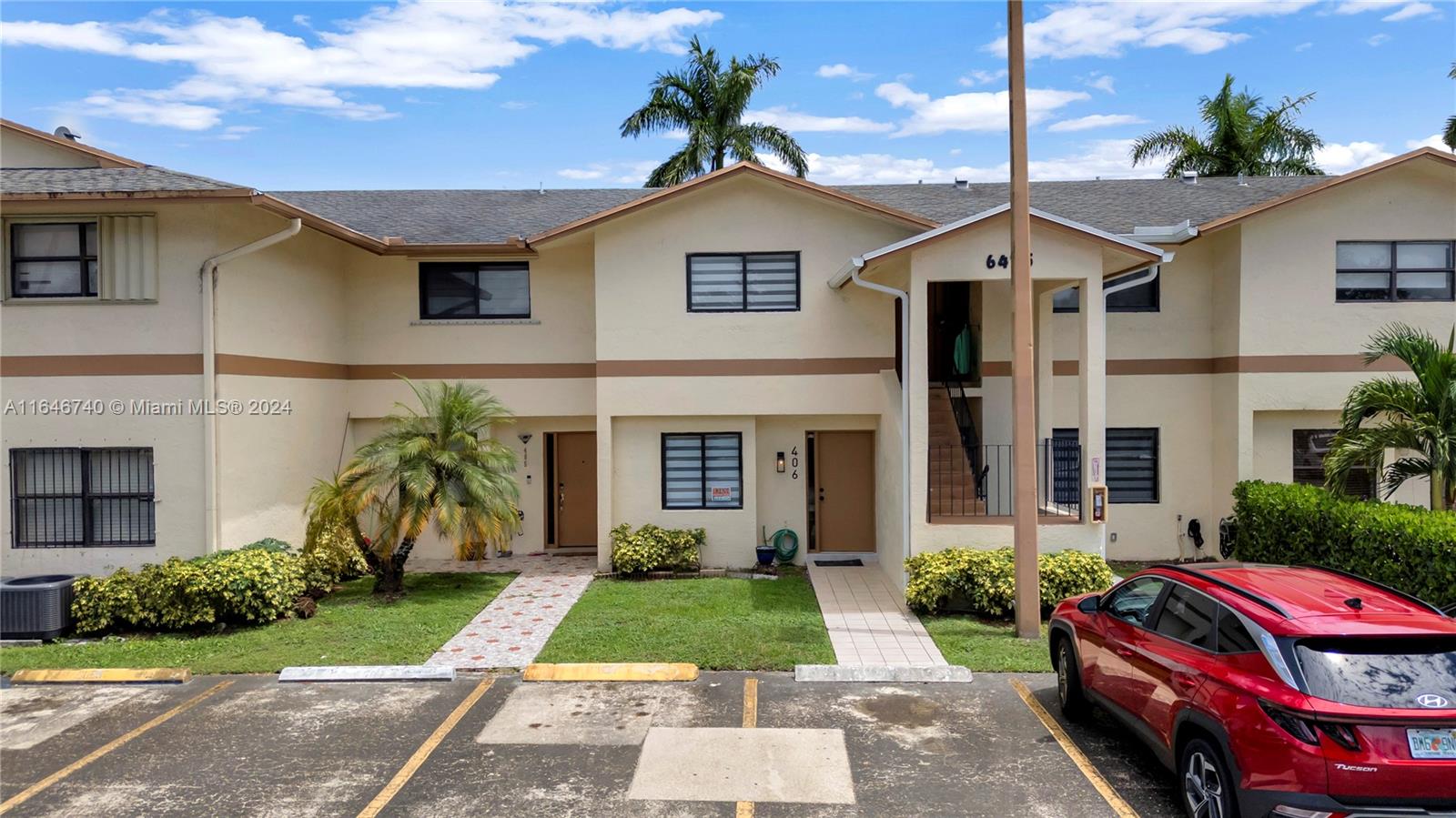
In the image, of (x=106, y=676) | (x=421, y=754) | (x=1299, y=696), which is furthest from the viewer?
(x=106, y=676)

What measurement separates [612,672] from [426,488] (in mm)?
4475

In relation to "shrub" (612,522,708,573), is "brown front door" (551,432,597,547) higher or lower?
higher

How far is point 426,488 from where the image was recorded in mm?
12398

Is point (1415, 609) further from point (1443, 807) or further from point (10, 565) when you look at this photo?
point (10, 565)

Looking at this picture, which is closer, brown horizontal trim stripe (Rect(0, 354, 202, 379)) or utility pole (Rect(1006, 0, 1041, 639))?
utility pole (Rect(1006, 0, 1041, 639))

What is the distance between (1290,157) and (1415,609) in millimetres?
29019

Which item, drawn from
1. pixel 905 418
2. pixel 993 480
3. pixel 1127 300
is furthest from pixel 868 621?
pixel 1127 300

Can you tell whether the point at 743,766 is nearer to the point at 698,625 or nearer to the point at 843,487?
the point at 698,625

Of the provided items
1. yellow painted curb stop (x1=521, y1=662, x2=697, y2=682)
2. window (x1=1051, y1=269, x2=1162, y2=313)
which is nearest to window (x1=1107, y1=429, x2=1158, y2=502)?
window (x1=1051, y1=269, x2=1162, y2=313)

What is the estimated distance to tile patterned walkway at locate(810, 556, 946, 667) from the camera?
9984 millimetres

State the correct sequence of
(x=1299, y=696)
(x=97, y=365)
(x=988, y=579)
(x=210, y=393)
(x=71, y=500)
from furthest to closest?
(x=71, y=500), (x=97, y=365), (x=210, y=393), (x=988, y=579), (x=1299, y=696)

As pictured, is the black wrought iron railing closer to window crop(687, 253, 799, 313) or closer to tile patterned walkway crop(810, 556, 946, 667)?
tile patterned walkway crop(810, 556, 946, 667)

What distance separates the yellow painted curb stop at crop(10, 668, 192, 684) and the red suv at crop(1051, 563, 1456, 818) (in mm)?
9163

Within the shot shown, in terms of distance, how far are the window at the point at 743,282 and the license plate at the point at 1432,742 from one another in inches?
422
